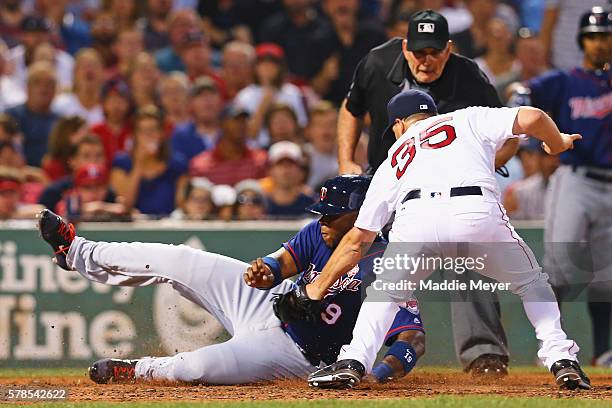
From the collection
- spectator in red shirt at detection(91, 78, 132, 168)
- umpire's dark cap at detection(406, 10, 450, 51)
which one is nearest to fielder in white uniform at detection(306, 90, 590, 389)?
umpire's dark cap at detection(406, 10, 450, 51)

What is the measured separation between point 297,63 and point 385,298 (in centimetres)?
786

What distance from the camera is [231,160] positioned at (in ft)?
39.0

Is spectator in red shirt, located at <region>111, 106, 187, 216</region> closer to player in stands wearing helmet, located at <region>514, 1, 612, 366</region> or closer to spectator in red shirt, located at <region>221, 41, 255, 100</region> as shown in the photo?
spectator in red shirt, located at <region>221, 41, 255, 100</region>

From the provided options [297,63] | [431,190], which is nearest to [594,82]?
[431,190]

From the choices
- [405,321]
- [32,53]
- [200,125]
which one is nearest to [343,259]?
[405,321]

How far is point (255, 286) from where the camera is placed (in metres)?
7.07

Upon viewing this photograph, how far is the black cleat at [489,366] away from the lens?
26.5 ft

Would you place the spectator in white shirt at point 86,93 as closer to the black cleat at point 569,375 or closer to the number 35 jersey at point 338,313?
the number 35 jersey at point 338,313

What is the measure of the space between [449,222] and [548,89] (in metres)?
3.56

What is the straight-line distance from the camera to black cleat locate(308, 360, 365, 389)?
6.42 metres

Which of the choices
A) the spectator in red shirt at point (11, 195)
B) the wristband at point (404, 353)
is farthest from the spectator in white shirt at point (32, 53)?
the wristband at point (404, 353)

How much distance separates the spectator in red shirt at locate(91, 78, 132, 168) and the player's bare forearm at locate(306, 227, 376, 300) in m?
5.73

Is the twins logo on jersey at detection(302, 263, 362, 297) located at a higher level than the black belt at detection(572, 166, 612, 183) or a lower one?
lower

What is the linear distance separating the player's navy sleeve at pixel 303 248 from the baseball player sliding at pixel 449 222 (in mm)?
535
